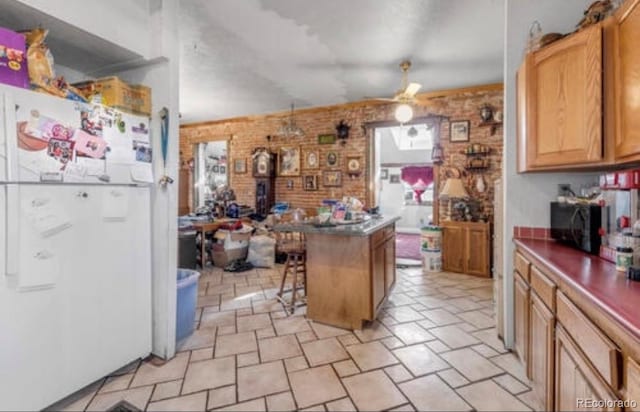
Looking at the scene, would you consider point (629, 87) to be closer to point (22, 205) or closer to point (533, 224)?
point (533, 224)

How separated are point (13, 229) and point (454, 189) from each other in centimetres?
453

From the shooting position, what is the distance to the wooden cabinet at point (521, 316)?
1.85 m

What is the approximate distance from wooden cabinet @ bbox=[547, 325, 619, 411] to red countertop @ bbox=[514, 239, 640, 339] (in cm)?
23

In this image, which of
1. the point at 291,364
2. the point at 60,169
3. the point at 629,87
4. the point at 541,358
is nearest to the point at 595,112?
the point at 629,87

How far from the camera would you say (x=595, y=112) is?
1583mm

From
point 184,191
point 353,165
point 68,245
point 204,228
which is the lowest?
point 204,228

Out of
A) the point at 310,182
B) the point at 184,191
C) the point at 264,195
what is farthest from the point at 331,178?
the point at 184,191

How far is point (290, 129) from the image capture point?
5.39 m

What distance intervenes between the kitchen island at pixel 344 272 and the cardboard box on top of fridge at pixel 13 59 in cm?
185

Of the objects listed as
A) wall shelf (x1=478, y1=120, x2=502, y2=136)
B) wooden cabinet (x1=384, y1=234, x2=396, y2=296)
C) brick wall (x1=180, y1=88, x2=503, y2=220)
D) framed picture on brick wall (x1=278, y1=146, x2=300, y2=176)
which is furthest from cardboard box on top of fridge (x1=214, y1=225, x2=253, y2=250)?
wall shelf (x1=478, y1=120, x2=502, y2=136)

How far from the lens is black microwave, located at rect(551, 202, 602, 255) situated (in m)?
1.75

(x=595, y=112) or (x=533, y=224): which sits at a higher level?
(x=595, y=112)

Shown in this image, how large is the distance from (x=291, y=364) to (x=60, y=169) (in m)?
1.81

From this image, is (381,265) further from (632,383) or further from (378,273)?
(632,383)
